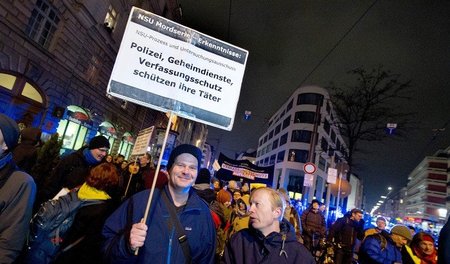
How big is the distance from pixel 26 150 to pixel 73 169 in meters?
1.88

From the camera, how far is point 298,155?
172ft

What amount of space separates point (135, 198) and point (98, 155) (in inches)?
105

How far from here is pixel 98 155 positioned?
15.6 feet

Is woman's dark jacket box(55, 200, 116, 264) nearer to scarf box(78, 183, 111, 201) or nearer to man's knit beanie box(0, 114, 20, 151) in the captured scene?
scarf box(78, 183, 111, 201)

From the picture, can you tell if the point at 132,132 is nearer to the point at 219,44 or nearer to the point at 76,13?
the point at 76,13

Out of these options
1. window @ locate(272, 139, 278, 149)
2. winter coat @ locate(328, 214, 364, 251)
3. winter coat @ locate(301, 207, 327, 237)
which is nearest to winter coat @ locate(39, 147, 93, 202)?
winter coat @ locate(301, 207, 327, 237)

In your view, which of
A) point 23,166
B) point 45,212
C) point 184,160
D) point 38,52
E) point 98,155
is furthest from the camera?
point 38,52

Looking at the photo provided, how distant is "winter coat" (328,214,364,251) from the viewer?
30.6 ft

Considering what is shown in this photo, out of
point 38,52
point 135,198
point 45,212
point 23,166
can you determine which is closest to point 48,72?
point 38,52

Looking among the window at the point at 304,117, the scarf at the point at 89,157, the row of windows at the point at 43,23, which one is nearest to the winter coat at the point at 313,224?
the scarf at the point at 89,157

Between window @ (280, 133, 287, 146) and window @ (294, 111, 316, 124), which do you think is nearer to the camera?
window @ (294, 111, 316, 124)

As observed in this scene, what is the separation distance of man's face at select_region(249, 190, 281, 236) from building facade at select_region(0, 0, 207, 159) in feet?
39.1

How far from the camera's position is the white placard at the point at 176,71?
271 centimetres

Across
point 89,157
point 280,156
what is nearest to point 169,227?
point 89,157
